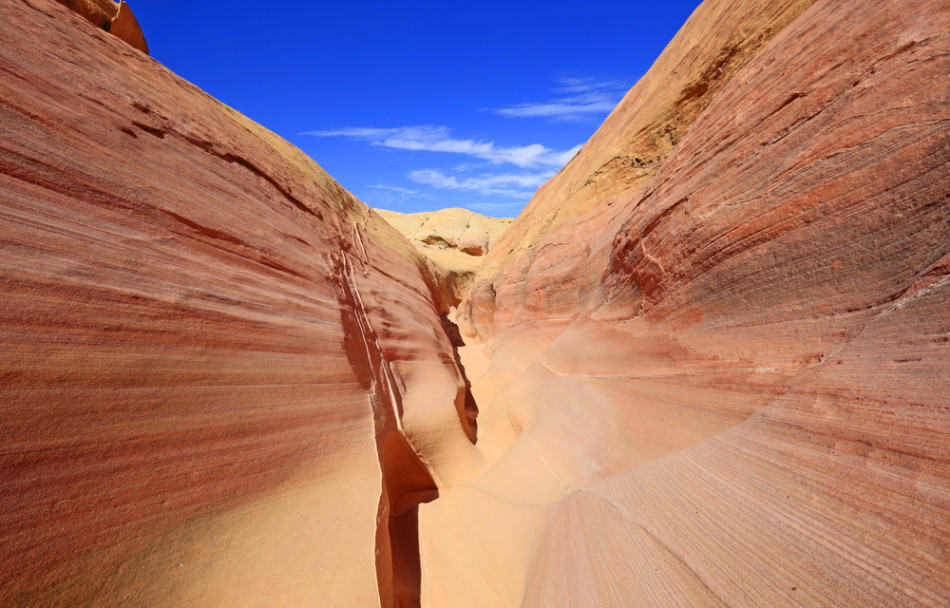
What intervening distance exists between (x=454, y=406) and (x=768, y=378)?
310 cm

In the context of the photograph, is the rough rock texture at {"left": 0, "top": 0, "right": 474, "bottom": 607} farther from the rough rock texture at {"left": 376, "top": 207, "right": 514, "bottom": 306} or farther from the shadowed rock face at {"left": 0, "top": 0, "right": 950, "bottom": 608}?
the rough rock texture at {"left": 376, "top": 207, "right": 514, "bottom": 306}

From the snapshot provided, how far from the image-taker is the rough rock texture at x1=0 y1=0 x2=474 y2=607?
1591 mm

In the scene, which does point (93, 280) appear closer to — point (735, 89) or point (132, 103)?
point (132, 103)

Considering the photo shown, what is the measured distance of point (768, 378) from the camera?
2289 mm

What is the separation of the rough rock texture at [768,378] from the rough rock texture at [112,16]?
22.3 feet

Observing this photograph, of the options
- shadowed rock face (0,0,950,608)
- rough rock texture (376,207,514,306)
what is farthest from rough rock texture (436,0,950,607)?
rough rock texture (376,207,514,306)

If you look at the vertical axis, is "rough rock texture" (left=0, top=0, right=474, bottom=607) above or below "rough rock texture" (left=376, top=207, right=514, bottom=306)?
below

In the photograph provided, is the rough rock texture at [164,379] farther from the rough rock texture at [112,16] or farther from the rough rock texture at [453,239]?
the rough rock texture at [453,239]

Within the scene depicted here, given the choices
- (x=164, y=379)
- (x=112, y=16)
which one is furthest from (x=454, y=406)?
(x=112, y=16)

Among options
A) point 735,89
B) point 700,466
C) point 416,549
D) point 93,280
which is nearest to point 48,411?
point 93,280

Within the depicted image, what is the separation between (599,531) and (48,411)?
2877 millimetres

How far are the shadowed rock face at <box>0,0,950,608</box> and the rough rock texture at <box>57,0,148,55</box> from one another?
4.92 feet

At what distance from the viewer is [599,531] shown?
2170 mm

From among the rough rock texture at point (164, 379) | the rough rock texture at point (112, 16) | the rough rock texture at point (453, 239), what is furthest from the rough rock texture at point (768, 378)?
the rough rock texture at point (453, 239)
